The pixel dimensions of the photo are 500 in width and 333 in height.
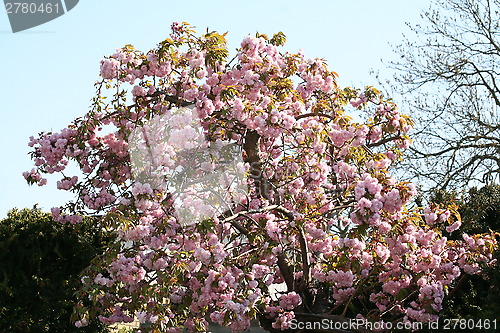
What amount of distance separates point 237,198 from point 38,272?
7.97 ft

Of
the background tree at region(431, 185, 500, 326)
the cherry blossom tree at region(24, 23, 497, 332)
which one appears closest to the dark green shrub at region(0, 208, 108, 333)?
the cherry blossom tree at region(24, 23, 497, 332)

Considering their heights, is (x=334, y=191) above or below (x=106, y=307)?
above

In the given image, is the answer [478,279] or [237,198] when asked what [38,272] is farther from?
[478,279]

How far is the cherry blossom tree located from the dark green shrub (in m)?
0.64

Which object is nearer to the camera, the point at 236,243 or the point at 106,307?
the point at 106,307

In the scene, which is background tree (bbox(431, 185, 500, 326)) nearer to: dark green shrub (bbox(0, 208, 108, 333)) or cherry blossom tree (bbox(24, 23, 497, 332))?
cherry blossom tree (bbox(24, 23, 497, 332))

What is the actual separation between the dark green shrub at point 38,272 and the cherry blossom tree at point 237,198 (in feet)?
2.09

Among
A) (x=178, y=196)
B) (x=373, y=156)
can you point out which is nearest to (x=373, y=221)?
(x=373, y=156)

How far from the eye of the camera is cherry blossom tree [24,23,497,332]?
469cm

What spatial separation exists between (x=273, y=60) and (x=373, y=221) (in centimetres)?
237

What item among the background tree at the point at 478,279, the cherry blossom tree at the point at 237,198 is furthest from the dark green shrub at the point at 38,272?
the background tree at the point at 478,279

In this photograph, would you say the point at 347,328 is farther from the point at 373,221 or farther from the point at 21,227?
the point at 21,227

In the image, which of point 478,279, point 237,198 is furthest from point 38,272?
point 478,279

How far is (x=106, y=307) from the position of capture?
4.62 meters
